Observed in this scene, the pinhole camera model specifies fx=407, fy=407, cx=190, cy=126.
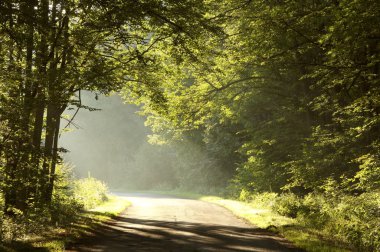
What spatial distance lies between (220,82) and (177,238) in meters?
11.6

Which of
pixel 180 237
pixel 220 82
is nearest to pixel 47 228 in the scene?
pixel 180 237

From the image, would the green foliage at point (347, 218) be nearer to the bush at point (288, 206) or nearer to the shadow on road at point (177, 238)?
the bush at point (288, 206)

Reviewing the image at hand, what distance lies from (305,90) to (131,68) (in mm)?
9689

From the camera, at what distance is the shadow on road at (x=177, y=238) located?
10.5 metres

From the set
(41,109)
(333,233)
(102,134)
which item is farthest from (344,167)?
(102,134)

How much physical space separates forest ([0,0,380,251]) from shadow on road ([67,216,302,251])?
6.37 feet

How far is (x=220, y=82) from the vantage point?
866 inches

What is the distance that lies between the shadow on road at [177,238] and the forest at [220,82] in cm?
194

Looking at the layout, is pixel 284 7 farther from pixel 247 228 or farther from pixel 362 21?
pixel 247 228

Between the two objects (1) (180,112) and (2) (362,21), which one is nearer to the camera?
(2) (362,21)

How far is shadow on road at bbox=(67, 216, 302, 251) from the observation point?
1047cm

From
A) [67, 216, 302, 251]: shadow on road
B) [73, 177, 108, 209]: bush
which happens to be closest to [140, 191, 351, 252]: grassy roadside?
[67, 216, 302, 251]: shadow on road

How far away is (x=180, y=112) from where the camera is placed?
22.0 m

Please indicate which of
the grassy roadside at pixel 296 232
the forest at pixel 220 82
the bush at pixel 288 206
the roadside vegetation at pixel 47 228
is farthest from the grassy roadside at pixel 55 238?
the bush at pixel 288 206
